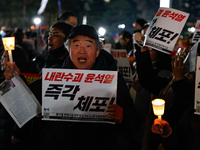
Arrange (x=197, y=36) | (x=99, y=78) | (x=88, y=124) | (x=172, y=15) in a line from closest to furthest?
(x=99, y=78) → (x=88, y=124) → (x=172, y=15) → (x=197, y=36)

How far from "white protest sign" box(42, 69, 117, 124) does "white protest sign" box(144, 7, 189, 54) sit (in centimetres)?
110

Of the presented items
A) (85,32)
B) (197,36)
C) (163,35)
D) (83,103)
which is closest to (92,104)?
(83,103)

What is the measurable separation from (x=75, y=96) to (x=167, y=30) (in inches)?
58.3

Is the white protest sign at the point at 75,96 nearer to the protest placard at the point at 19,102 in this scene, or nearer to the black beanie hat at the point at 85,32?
the protest placard at the point at 19,102

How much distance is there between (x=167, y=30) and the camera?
334 cm

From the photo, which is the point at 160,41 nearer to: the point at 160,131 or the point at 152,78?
the point at 152,78

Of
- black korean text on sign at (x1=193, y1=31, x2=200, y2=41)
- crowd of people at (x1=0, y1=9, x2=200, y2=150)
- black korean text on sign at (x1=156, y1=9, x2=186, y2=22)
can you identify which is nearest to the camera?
crowd of people at (x1=0, y1=9, x2=200, y2=150)

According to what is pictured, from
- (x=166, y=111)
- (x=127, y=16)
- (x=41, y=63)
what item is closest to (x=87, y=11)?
(x=127, y=16)

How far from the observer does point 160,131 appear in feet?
8.38

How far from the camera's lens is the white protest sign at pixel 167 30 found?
3311 millimetres

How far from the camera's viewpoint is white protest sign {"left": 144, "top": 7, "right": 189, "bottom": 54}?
331 centimetres

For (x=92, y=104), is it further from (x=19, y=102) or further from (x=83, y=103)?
(x=19, y=102)

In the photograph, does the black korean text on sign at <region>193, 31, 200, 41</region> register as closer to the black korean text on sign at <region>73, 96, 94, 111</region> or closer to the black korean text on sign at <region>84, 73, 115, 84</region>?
the black korean text on sign at <region>84, 73, 115, 84</region>

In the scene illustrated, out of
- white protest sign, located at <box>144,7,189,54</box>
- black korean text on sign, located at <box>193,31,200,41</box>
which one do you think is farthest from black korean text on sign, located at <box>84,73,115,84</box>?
black korean text on sign, located at <box>193,31,200,41</box>
